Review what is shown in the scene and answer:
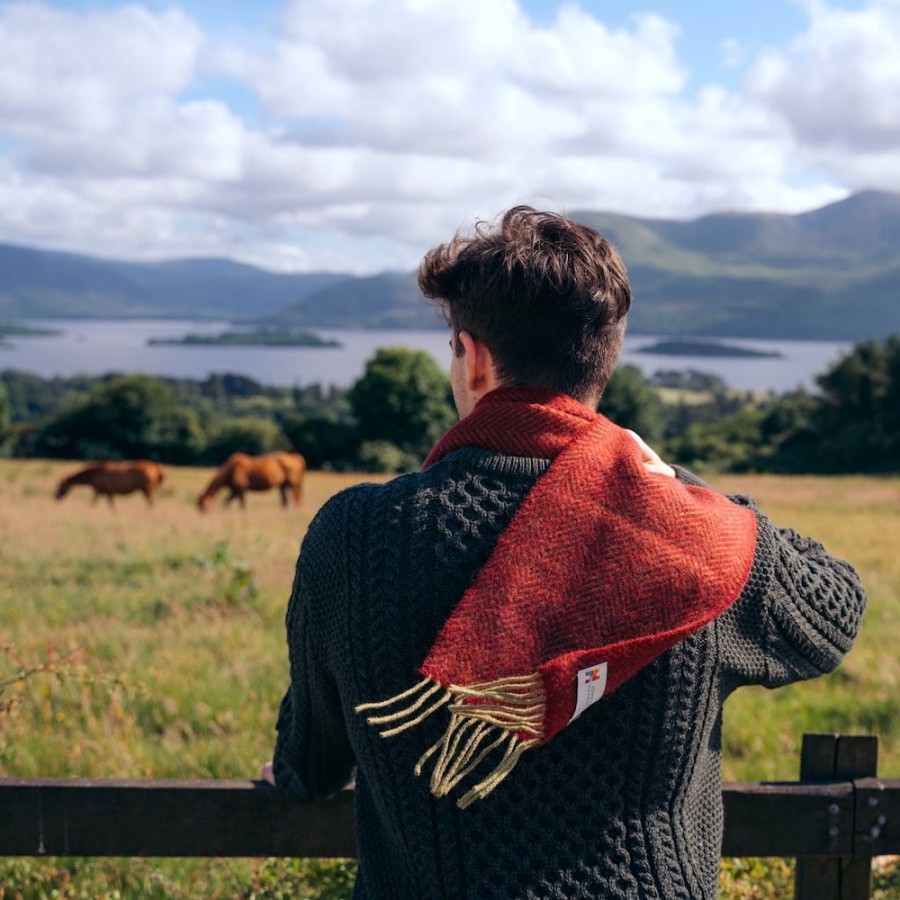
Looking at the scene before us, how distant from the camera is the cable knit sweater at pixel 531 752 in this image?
180 centimetres

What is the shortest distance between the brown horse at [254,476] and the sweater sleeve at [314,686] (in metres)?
20.2

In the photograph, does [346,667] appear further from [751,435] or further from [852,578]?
[751,435]

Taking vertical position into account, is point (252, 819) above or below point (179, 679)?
above

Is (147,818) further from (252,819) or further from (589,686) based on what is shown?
(589,686)

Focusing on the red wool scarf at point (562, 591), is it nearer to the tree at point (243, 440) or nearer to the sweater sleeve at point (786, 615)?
the sweater sleeve at point (786, 615)

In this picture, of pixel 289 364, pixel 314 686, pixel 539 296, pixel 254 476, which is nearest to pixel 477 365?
pixel 539 296

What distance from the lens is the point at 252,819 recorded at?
2684 millimetres

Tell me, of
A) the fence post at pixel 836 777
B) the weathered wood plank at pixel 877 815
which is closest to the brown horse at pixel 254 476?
the fence post at pixel 836 777

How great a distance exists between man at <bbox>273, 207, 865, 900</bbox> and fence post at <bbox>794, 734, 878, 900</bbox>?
0.92 metres

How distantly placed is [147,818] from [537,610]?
1563 millimetres

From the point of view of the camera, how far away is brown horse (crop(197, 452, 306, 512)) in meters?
23.4

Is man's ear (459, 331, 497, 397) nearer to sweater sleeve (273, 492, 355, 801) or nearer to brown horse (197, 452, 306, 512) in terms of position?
sweater sleeve (273, 492, 355, 801)

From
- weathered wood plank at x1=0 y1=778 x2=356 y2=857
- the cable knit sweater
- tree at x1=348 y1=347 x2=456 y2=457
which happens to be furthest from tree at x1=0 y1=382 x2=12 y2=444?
the cable knit sweater

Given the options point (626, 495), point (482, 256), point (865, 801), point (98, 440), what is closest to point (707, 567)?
point (626, 495)
